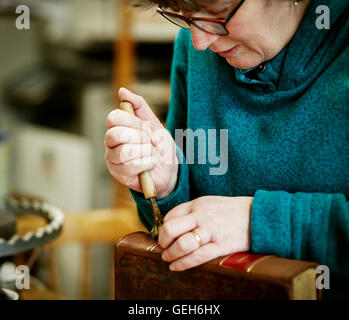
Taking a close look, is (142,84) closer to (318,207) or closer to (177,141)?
(177,141)

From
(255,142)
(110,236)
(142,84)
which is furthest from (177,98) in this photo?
(142,84)

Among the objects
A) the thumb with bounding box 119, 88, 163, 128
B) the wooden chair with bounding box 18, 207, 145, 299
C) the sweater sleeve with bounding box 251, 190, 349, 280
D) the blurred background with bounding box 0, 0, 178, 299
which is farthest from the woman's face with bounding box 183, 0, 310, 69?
the blurred background with bounding box 0, 0, 178, 299

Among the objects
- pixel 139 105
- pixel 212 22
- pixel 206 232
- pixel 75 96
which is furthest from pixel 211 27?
pixel 75 96

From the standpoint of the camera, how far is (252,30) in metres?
0.73

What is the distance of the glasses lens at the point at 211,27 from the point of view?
71 centimetres

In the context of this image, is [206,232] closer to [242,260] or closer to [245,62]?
[242,260]

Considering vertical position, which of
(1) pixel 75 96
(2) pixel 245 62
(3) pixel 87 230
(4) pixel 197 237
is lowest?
(3) pixel 87 230

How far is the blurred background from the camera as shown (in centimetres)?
246

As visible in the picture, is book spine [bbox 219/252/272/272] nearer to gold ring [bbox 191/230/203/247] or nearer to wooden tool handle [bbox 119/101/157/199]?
gold ring [bbox 191/230/203/247]

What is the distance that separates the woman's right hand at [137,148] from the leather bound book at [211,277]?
11cm

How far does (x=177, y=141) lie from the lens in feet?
3.19

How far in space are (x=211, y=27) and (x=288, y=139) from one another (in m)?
0.22

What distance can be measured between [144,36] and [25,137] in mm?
882

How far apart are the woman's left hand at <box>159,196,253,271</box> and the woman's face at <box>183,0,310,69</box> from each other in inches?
9.3
